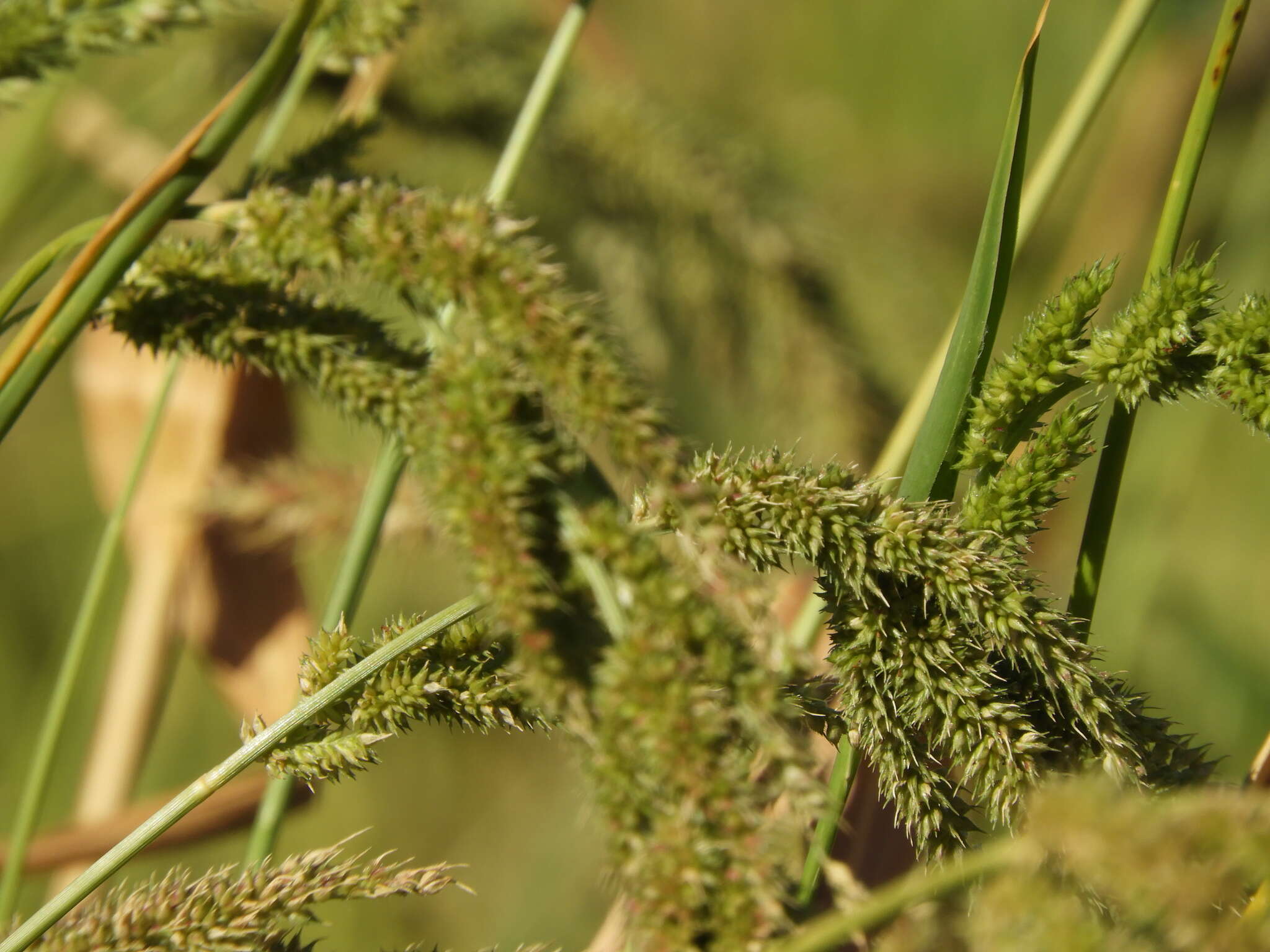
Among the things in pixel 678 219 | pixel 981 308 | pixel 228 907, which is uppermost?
pixel 678 219

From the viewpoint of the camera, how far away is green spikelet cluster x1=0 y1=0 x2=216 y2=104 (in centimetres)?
56

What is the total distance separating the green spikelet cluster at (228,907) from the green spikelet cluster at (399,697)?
0.13 ft

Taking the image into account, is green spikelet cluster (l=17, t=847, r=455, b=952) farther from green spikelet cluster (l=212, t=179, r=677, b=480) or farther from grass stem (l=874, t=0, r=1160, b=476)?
grass stem (l=874, t=0, r=1160, b=476)

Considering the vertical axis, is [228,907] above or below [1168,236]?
below

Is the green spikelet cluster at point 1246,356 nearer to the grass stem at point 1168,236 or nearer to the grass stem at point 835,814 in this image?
the grass stem at point 1168,236

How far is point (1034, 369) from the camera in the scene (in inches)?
17.7

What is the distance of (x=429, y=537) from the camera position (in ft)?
3.30

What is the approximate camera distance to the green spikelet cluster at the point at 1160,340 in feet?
1.40

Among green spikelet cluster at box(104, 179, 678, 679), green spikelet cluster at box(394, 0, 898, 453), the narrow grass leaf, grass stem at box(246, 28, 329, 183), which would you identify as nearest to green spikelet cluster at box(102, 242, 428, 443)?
green spikelet cluster at box(104, 179, 678, 679)

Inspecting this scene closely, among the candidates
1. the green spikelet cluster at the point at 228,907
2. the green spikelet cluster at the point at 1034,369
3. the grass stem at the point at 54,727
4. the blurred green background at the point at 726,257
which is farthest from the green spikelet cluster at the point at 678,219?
the green spikelet cluster at the point at 228,907

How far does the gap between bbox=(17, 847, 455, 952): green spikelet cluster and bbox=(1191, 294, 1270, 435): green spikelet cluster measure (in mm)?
386

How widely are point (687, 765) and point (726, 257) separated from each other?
3.58 ft

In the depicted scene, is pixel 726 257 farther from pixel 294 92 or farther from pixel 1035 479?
pixel 1035 479

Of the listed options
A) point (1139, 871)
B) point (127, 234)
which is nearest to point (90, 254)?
point (127, 234)
